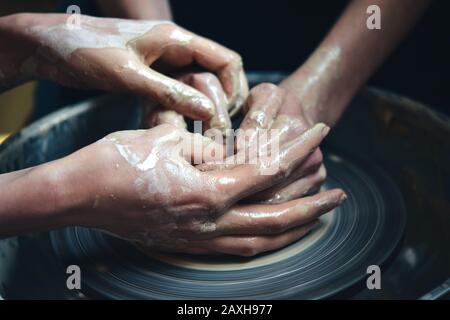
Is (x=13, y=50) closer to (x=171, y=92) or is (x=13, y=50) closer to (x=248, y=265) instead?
(x=171, y=92)

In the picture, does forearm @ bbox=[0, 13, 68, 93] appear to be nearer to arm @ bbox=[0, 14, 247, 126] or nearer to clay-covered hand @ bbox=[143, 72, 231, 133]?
arm @ bbox=[0, 14, 247, 126]

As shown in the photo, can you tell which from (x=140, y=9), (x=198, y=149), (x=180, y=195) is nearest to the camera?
(x=180, y=195)

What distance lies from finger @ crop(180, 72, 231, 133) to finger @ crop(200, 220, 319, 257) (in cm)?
28

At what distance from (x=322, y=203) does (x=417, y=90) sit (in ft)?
3.50

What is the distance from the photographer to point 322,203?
128cm

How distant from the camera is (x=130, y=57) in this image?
139cm

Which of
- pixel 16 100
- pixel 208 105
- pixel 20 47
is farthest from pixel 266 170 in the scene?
pixel 16 100

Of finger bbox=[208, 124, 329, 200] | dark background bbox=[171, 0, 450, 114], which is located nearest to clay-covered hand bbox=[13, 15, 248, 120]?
finger bbox=[208, 124, 329, 200]

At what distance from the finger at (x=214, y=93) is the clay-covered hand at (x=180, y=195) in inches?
4.0

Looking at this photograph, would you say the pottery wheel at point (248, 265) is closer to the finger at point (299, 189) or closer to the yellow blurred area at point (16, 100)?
the finger at point (299, 189)

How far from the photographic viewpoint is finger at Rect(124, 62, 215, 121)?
1.36 m

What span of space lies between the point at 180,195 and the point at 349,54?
0.74m

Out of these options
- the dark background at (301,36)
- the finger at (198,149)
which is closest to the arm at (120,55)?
the finger at (198,149)
